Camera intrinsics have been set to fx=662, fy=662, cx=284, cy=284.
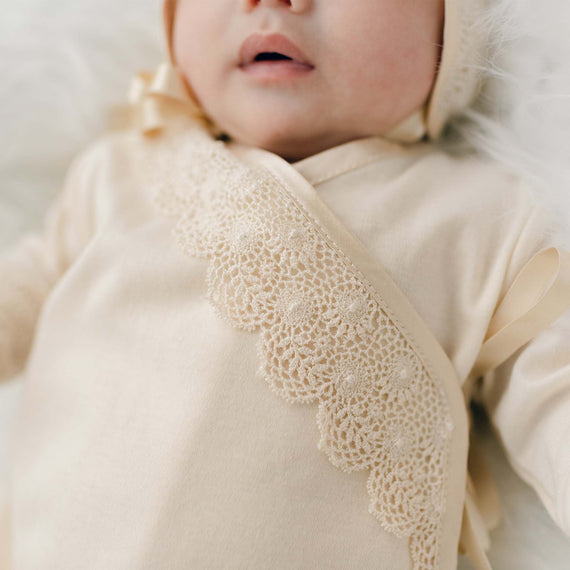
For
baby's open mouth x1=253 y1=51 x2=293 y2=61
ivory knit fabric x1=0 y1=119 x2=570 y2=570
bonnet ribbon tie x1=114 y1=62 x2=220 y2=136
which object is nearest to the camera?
ivory knit fabric x1=0 y1=119 x2=570 y2=570

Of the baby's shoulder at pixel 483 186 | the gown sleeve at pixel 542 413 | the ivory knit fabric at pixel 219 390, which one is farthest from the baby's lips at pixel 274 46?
the gown sleeve at pixel 542 413

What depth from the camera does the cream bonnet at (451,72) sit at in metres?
0.83

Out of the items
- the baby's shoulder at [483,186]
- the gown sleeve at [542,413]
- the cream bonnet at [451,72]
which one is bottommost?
the gown sleeve at [542,413]

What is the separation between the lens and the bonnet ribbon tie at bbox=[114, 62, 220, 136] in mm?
944

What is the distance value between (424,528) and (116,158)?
0.66 m

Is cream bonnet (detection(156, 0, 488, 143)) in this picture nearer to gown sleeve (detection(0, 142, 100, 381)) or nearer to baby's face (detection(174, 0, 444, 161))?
baby's face (detection(174, 0, 444, 161))

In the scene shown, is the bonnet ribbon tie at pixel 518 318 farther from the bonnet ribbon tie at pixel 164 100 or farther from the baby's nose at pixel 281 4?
the bonnet ribbon tie at pixel 164 100

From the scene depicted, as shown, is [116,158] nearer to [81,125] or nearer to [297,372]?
[81,125]

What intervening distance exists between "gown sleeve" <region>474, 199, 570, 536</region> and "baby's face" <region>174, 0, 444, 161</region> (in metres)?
0.24

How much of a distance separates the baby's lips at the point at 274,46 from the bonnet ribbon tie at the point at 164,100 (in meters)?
0.17

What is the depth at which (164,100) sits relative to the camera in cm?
97

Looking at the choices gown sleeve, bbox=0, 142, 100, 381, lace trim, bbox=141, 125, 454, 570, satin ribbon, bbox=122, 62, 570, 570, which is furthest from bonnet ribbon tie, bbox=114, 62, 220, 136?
lace trim, bbox=141, 125, 454, 570

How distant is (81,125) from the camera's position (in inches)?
47.5

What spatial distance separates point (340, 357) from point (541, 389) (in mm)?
234
